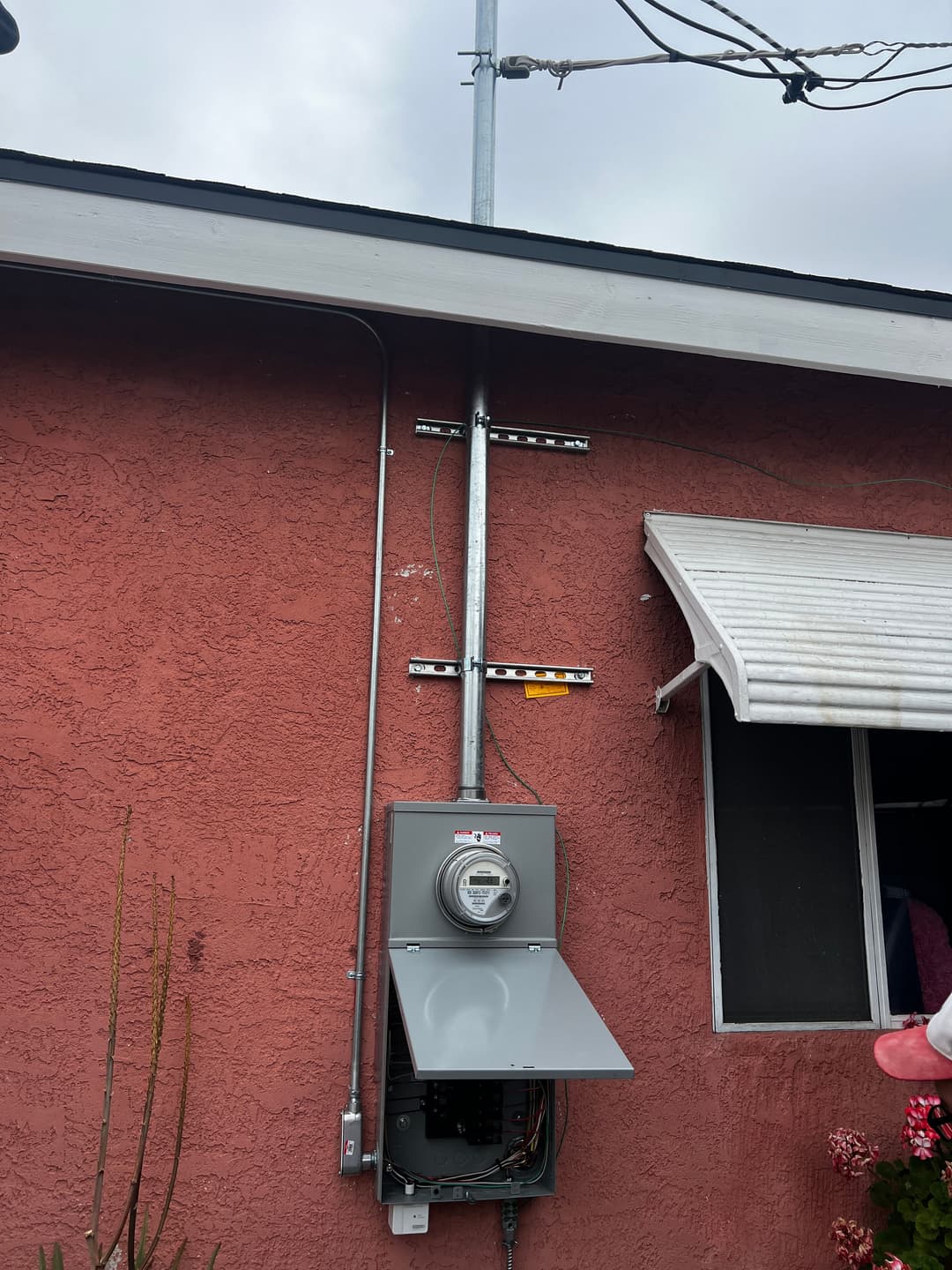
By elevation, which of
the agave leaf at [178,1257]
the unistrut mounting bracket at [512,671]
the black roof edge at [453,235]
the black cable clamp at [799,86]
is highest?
the black cable clamp at [799,86]

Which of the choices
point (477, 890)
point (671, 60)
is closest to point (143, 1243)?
point (477, 890)

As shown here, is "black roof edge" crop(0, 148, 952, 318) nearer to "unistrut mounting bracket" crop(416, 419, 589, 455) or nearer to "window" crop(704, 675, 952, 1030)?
"unistrut mounting bracket" crop(416, 419, 589, 455)

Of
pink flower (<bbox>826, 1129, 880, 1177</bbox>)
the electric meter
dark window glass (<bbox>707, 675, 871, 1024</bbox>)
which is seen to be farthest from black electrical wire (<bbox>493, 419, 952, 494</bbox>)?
pink flower (<bbox>826, 1129, 880, 1177</bbox>)

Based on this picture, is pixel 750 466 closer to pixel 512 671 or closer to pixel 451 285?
pixel 512 671

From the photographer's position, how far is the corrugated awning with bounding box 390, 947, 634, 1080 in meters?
2.52

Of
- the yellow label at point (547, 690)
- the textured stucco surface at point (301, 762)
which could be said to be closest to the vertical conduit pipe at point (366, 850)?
the textured stucco surface at point (301, 762)

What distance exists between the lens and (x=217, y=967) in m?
3.08

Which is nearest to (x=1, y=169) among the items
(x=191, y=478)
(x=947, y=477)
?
(x=191, y=478)

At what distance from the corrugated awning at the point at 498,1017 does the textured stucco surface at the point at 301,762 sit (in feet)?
1.20

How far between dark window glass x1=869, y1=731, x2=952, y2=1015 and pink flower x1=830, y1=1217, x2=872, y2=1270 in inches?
32.7

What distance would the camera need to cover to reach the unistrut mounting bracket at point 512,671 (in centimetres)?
344

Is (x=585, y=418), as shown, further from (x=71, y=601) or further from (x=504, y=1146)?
(x=504, y=1146)

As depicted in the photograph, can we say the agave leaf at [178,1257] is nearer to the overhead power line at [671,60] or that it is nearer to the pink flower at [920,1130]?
the pink flower at [920,1130]

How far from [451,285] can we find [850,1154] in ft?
10.9
